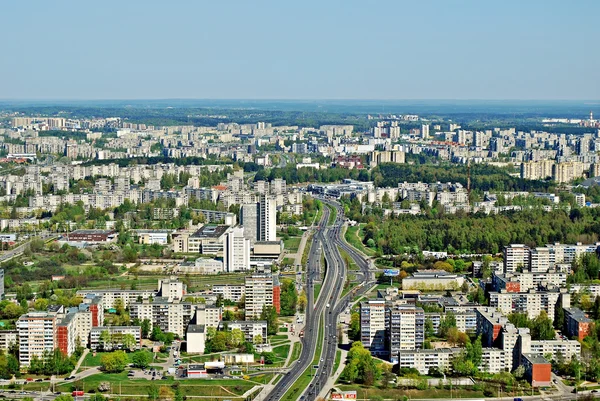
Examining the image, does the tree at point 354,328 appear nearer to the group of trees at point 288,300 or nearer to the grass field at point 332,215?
the group of trees at point 288,300

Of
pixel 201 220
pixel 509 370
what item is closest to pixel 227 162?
pixel 201 220

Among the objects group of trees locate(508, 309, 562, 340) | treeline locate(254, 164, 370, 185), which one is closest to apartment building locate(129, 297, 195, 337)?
group of trees locate(508, 309, 562, 340)

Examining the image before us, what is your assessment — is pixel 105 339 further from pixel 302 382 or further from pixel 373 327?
pixel 373 327

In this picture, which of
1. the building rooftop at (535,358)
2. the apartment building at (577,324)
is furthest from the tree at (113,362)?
the apartment building at (577,324)

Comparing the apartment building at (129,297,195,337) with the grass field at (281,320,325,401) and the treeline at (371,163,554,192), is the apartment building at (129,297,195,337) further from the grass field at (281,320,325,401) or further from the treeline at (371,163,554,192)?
the treeline at (371,163,554,192)

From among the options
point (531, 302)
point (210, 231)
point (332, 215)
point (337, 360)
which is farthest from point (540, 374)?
point (332, 215)
